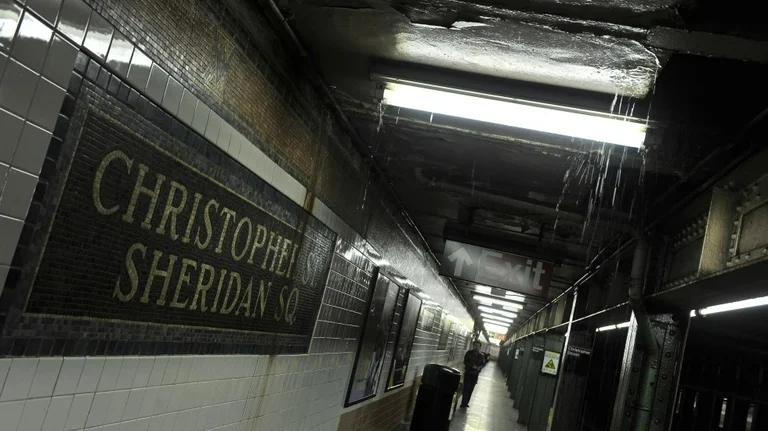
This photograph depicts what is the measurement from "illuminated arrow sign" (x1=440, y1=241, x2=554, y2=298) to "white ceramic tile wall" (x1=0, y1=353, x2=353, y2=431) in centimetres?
345

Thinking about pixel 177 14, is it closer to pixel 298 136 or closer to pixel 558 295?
pixel 298 136

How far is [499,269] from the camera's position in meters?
8.74

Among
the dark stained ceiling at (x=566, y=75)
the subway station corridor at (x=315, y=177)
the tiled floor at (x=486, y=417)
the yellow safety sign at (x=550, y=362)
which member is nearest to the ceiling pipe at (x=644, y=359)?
the subway station corridor at (x=315, y=177)

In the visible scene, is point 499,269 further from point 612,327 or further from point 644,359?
point 644,359

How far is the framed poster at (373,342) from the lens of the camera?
8016 mm

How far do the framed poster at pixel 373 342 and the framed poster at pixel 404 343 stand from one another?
3.58 feet

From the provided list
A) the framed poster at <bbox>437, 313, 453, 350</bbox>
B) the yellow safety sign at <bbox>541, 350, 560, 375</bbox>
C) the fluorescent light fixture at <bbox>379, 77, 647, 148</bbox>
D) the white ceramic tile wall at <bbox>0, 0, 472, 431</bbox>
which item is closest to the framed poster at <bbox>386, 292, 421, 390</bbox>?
the yellow safety sign at <bbox>541, 350, 560, 375</bbox>

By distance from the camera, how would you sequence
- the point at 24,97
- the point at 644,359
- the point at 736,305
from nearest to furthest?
the point at 24,97
the point at 736,305
the point at 644,359

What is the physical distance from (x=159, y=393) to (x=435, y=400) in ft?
23.9

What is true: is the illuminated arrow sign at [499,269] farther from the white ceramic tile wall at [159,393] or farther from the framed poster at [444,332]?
the framed poster at [444,332]

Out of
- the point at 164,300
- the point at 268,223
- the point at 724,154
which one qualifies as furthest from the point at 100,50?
the point at 724,154

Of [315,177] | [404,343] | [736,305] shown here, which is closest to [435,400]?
[404,343]

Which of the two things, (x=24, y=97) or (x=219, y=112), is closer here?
(x=24, y=97)

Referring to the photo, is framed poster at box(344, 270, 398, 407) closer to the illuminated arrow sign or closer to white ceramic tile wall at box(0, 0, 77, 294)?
the illuminated arrow sign
